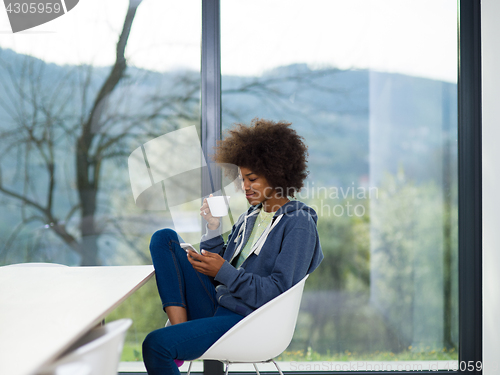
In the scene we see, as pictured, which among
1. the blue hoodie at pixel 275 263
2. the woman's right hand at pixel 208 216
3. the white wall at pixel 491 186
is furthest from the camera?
the white wall at pixel 491 186

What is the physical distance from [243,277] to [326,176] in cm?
89

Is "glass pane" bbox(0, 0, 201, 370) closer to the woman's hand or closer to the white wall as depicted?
the woman's hand

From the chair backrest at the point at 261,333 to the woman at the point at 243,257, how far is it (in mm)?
41

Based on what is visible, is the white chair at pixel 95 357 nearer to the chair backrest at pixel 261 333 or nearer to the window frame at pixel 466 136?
the chair backrest at pixel 261 333

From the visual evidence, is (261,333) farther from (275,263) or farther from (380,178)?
(380,178)

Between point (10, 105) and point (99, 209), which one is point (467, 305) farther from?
point (10, 105)

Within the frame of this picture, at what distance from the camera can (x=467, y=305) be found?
196 centimetres

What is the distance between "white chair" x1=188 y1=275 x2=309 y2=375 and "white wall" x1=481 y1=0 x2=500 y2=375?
3.97ft

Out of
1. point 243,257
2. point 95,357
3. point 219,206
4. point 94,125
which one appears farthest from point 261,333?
point 94,125

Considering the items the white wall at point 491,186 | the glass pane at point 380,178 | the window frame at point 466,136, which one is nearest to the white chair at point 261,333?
the glass pane at point 380,178

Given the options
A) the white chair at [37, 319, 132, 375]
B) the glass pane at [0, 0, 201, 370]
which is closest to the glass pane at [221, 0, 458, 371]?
the glass pane at [0, 0, 201, 370]

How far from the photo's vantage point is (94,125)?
200 cm

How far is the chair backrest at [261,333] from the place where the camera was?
123 centimetres

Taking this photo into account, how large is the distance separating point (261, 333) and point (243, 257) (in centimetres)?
35
